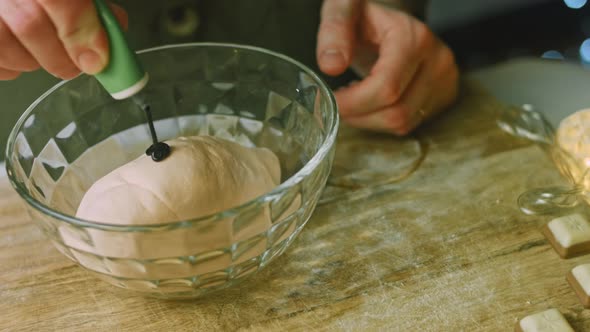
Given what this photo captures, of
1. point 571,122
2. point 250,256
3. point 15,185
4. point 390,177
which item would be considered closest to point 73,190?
point 15,185

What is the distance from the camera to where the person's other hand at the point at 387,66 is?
0.83 m

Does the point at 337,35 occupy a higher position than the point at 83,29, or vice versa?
the point at 83,29

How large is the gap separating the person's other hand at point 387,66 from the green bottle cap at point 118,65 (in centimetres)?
32

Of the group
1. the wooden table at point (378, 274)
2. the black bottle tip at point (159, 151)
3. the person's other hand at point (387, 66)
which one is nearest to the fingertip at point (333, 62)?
the person's other hand at point (387, 66)

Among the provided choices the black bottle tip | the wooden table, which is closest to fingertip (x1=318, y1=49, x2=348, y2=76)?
the wooden table

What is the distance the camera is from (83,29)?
53 centimetres

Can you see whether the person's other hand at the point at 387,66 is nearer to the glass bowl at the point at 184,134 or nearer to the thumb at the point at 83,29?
the glass bowl at the point at 184,134

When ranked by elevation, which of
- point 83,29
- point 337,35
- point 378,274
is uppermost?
point 83,29

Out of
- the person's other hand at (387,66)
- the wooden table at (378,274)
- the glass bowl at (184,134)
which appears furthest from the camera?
the person's other hand at (387,66)

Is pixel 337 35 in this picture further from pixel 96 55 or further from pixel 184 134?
pixel 96 55

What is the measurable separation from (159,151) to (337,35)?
0.33 m

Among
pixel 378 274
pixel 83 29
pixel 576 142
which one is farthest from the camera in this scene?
pixel 576 142

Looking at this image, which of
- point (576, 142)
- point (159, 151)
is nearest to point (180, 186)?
point (159, 151)

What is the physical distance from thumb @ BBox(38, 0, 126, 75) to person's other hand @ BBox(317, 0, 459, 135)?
0.35 m
